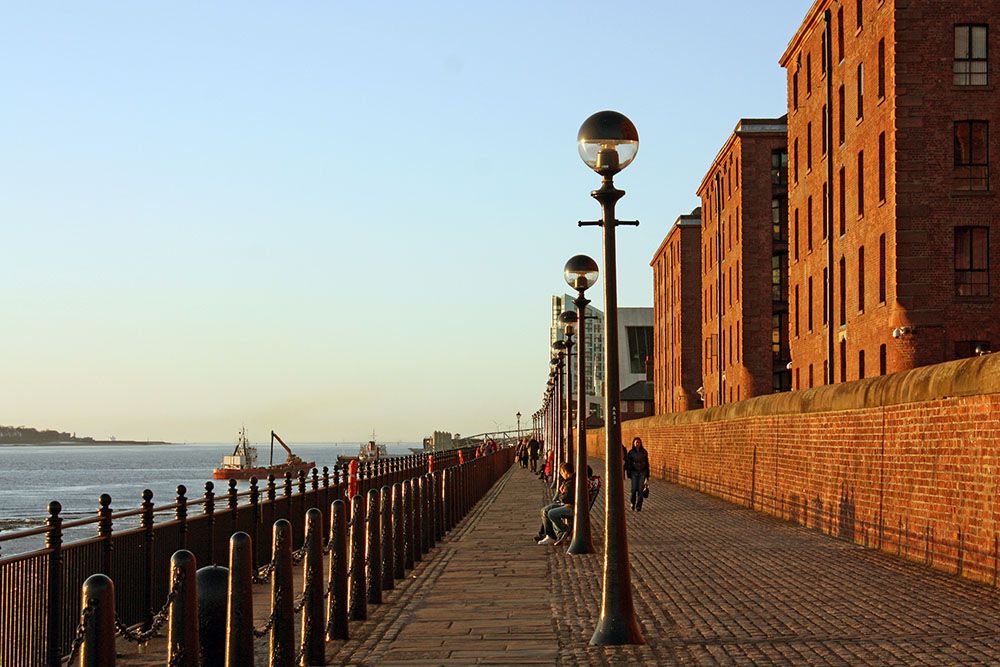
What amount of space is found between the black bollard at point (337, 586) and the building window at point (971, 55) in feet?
117

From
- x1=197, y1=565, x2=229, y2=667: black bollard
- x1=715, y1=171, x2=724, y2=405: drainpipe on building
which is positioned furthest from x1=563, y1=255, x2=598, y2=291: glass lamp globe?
x1=715, y1=171, x2=724, y2=405: drainpipe on building

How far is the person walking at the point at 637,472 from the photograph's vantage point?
2995 centimetres

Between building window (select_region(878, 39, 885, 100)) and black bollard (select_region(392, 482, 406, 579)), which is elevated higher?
building window (select_region(878, 39, 885, 100))

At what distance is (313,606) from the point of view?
32.9 ft

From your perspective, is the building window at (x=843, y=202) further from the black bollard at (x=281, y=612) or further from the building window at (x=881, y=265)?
the black bollard at (x=281, y=612)

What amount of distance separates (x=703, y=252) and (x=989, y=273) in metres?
40.4

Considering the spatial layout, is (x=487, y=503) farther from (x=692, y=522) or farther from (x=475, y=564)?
(x=475, y=564)

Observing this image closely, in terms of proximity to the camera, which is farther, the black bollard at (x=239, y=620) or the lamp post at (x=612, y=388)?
the lamp post at (x=612, y=388)

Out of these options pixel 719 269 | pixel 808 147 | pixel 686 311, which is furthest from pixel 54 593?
pixel 686 311

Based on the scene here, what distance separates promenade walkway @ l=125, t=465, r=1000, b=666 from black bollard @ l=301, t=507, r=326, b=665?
1.16 ft

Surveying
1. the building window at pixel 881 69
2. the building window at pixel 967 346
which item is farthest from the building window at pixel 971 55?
the building window at pixel 967 346

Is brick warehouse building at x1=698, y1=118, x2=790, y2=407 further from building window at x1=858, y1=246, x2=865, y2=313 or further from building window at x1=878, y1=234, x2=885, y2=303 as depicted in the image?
building window at x1=878, y1=234, x2=885, y2=303

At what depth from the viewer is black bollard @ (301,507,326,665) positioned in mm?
9812

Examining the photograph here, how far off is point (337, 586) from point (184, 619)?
4790 millimetres
